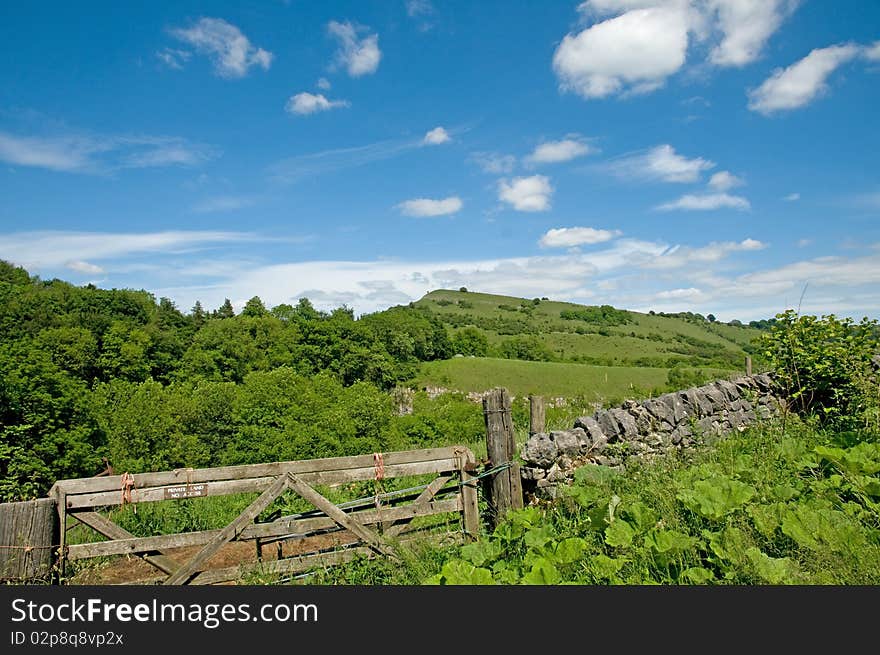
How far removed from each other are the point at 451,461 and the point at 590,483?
65.6 inches

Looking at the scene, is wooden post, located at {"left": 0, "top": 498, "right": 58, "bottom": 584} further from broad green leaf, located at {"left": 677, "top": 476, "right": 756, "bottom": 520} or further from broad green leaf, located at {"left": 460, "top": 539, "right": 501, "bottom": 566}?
broad green leaf, located at {"left": 677, "top": 476, "right": 756, "bottom": 520}

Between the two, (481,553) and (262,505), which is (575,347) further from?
(481,553)

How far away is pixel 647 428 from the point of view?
7586mm

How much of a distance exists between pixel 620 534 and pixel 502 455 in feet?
7.78

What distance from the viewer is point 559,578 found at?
12.5ft

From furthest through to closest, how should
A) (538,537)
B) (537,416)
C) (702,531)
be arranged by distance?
(537,416), (538,537), (702,531)

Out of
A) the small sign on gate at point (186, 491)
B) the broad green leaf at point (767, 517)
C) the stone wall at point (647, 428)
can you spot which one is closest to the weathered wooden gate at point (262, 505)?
the small sign on gate at point (186, 491)

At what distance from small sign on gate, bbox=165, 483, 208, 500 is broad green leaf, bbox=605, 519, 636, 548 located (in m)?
4.08

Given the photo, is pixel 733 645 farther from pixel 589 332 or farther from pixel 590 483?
pixel 589 332

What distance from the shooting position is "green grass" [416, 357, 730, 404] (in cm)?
6756

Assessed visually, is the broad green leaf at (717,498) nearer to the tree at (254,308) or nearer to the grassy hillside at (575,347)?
the grassy hillside at (575,347)

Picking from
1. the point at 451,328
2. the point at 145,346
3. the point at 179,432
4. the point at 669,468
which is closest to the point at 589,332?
the point at 451,328

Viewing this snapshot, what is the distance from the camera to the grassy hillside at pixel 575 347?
230ft

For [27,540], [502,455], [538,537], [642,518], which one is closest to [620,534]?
[642,518]
